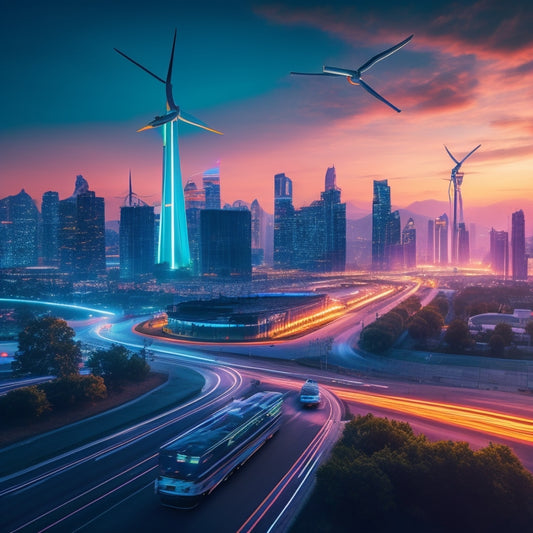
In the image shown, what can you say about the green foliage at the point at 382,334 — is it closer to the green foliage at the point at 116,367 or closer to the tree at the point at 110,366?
the green foliage at the point at 116,367

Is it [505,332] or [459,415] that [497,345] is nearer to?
[505,332]

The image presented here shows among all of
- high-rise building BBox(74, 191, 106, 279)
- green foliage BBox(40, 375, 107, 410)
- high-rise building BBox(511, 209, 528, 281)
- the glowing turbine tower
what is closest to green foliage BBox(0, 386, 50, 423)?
green foliage BBox(40, 375, 107, 410)

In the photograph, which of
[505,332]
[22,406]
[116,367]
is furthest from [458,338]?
[22,406]

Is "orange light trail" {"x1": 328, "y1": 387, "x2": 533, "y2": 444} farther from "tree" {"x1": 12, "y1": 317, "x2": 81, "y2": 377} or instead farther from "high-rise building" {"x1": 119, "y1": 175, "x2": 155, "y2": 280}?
"high-rise building" {"x1": 119, "y1": 175, "x2": 155, "y2": 280}

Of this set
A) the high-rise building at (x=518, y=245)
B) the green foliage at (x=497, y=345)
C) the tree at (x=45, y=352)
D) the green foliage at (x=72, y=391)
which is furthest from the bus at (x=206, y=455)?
the high-rise building at (x=518, y=245)

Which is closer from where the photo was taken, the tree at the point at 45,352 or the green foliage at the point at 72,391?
the green foliage at the point at 72,391

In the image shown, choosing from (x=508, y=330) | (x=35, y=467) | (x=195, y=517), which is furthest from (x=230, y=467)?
(x=508, y=330)
